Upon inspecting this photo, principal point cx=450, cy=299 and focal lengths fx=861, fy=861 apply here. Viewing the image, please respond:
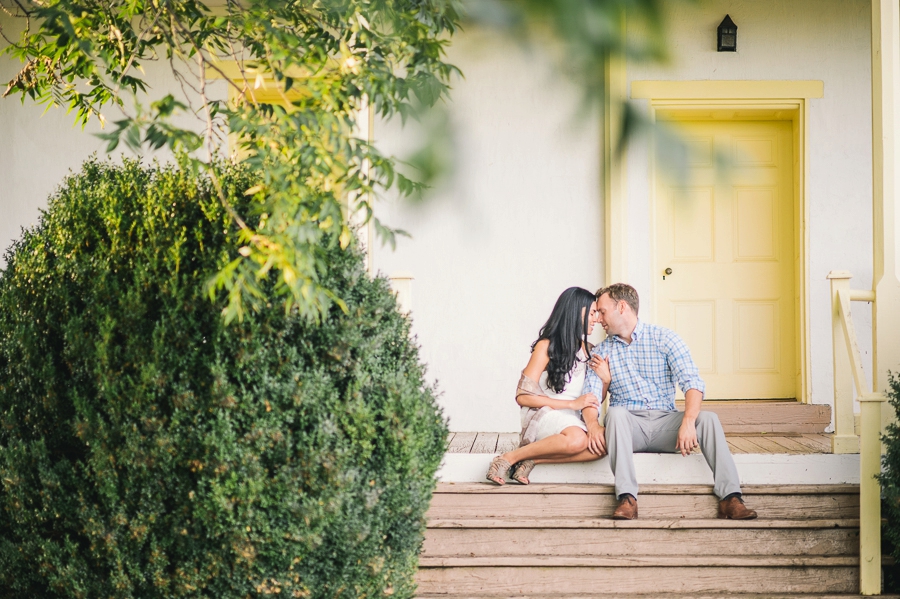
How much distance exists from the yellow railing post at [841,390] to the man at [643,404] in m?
0.73

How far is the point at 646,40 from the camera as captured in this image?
0.79 m

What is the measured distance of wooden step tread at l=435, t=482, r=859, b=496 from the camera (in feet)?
14.3

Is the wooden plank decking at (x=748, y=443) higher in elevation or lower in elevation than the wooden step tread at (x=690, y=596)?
higher

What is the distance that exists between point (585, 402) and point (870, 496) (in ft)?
4.70

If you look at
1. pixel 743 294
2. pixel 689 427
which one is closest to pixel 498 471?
pixel 689 427

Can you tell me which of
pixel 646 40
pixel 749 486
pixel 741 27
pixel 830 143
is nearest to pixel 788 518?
pixel 749 486

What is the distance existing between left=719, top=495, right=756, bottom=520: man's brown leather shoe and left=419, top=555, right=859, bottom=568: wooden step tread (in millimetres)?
189

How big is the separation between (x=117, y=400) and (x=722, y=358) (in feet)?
15.4

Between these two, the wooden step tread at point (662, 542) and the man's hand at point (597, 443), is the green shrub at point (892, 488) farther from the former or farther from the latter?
the man's hand at point (597, 443)

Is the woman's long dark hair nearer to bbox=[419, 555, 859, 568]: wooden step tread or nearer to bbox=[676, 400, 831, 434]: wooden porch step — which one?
bbox=[419, 555, 859, 568]: wooden step tread

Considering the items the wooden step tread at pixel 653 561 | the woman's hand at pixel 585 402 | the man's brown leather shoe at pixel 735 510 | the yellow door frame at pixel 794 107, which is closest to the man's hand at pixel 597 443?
the woman's hand at pixel 585 402

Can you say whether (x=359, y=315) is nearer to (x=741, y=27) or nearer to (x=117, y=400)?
(x=117, y=400)

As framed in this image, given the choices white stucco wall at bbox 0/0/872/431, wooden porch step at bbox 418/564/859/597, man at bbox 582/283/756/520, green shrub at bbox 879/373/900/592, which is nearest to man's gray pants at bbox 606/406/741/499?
man at bbox 582/283/756/520

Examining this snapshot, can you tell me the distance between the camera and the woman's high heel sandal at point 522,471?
14.6ft
